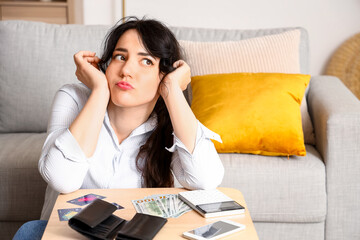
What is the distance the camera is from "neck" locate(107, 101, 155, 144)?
1.49 meters

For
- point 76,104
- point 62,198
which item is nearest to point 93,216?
point 62,198

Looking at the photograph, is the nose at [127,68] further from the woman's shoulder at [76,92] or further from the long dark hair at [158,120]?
the woman's shoulder at [76,92]

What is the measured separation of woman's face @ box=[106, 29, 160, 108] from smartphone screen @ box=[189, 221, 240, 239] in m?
0.50

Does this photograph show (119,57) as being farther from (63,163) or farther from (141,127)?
(63,163)

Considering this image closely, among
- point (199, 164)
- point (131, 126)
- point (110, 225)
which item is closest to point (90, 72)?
point (131, 126)

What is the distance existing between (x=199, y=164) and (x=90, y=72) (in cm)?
46

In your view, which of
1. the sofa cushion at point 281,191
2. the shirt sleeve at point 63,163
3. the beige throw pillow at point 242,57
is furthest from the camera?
the beige throw pillow at point 242,57

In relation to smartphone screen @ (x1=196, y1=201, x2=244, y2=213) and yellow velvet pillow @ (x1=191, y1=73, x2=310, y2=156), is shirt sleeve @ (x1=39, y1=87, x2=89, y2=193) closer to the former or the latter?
smartphone screen @ (x1=196, y1=201, x2=244, y2=213)

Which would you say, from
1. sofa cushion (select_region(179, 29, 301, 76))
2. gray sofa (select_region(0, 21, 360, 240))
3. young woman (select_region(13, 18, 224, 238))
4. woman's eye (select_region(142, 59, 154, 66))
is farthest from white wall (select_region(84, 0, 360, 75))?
woman's eye (select_region(142, 59, 154, 66))

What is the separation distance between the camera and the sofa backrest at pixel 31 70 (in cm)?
238

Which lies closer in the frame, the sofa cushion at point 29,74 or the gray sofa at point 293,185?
the gray sofa at point 293,185

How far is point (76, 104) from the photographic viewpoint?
1.52 metres

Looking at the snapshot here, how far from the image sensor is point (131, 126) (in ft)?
4.96

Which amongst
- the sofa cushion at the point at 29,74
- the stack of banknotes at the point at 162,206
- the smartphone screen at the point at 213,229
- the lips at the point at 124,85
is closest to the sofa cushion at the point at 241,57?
the sofa cushion at the point at 29,74
